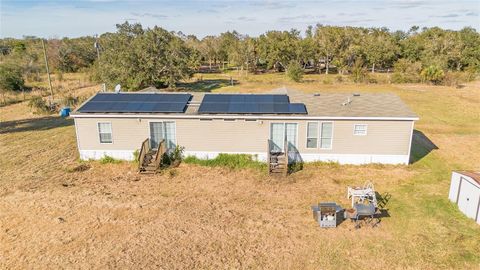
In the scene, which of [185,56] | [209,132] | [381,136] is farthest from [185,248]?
[185,56]

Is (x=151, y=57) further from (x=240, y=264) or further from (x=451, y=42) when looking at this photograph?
(x=451, y=42)

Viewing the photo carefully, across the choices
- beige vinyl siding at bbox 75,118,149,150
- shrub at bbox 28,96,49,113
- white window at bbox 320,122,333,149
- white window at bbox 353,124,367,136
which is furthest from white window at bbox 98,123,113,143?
shrub at bbox 28,96,49,113

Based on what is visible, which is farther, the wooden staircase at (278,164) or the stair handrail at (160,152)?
the stair handrail at (160,152)

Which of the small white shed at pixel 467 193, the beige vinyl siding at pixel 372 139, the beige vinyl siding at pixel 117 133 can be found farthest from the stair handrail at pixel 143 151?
the small white shed at pixel 467 193

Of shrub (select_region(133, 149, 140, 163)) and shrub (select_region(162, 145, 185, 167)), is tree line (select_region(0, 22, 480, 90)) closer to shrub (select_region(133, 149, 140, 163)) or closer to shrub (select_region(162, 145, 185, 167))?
shrub (select_region(133, 149, 140, 163))

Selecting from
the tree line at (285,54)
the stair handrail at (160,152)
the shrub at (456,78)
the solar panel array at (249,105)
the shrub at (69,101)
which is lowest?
the stair handrail at (160,152)

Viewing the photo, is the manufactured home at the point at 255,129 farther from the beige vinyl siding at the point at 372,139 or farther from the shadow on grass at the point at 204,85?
the shadow on grass at the point at 204,85
